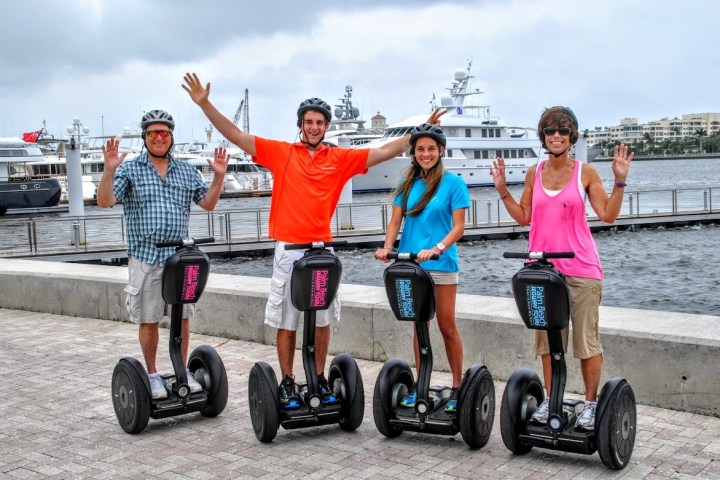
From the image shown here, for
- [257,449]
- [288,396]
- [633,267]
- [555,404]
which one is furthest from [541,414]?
[633,267]

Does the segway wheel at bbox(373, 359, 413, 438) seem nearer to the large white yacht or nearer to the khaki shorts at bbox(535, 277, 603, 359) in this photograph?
the khaki shorts at bbox(535, 277, 603, 359)

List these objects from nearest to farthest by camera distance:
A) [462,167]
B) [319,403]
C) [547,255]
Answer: [547,255] < [319,403] < [462,167]

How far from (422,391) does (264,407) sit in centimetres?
95

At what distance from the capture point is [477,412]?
5.35m

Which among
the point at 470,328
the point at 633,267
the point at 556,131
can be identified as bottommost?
the point at 633,267

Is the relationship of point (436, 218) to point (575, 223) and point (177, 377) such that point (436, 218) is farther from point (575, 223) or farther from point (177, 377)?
point (177, 377)

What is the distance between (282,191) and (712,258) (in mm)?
25165

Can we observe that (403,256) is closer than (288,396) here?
Yes

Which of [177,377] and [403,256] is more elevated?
[403,256]

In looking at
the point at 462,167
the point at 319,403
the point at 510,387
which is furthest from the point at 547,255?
the point at 462,167

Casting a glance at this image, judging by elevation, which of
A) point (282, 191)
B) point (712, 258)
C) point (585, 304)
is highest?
point (282, 191)

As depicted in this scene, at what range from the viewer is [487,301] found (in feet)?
25.4

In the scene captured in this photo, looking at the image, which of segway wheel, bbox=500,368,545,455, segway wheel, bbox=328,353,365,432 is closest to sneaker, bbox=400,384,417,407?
segway wheel, bbox=328,353,365,432

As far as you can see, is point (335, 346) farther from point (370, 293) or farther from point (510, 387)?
point (510, 387)
